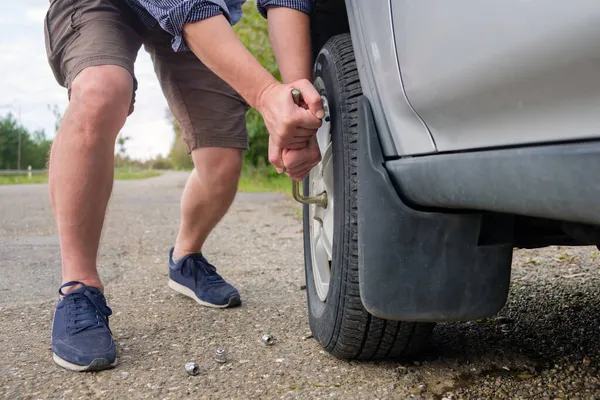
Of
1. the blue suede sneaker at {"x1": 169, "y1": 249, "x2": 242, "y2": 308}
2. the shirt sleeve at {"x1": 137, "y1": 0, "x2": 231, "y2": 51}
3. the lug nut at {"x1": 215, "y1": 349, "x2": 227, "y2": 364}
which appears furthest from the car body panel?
the blue suede sneaker at {"x1": 169, "y1": 249, "x2": 242, "y2": 308}

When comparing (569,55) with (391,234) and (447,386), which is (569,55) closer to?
(391,234)

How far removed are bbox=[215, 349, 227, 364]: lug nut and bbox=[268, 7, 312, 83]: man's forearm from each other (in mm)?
807

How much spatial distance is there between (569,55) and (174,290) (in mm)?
2135

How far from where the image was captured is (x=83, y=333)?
70.6 inches

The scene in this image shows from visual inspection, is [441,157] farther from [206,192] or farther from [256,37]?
[256,37]

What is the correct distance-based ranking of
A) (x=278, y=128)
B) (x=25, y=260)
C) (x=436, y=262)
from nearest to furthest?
(x=436, y=262) → (x=278, y=128) → (x=25, y=260)

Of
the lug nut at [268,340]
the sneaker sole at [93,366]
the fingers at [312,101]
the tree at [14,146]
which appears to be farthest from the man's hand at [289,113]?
the tree at [14,146]

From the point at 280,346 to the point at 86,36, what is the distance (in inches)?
44.4

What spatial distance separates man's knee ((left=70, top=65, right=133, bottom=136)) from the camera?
6.07 ft

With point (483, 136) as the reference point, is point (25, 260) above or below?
below

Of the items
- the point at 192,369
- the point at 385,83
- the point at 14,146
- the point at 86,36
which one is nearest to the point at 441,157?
the point at 385,83

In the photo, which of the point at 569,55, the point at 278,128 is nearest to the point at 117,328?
the point at 278,128

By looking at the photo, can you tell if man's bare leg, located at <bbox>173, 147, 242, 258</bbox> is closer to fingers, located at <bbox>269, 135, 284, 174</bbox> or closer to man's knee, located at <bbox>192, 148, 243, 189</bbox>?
man's knee, located at <bbox>192, 148, 243, 189</bbox>

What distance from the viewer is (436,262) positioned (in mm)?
1360
